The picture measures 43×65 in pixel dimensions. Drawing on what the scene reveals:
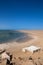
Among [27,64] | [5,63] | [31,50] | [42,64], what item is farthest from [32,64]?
[31,50]

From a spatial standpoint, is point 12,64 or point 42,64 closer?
point 12,64

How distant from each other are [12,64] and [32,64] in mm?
942

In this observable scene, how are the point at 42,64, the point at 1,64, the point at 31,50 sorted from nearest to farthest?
the point at 1,64 → the point at 42,64 → the point at 31,50

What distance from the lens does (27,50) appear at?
31.6ft

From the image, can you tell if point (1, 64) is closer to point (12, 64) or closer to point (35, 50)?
point (12, 64)

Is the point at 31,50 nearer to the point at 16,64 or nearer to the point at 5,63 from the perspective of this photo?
the point at 16,64

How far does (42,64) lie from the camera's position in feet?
19.4

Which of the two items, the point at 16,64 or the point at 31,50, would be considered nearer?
the point at 16,64

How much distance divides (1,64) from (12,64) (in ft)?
2.22

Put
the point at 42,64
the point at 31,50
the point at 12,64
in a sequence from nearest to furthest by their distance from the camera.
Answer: the point at 12,64 → the point at 42,64 → the point at 31,50

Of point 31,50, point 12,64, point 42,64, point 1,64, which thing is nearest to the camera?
point 1,64

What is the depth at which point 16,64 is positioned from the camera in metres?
5.63

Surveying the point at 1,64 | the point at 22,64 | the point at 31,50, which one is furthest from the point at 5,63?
the point at 31,50

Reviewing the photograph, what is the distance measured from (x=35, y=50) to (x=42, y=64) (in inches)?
143
